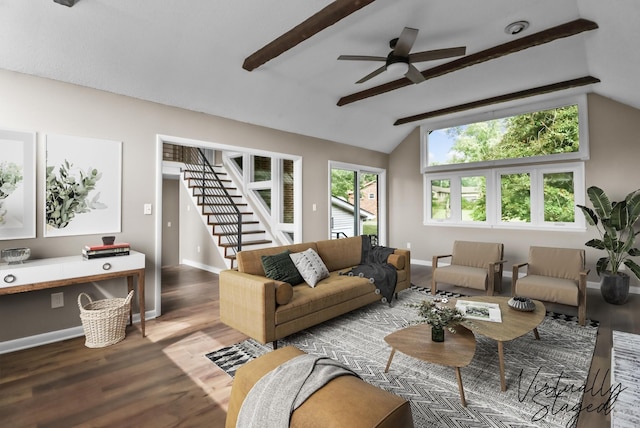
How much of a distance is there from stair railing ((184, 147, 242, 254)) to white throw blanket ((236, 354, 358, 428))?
4459mm

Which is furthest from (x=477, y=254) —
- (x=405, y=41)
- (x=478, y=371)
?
(x=405, y=41)

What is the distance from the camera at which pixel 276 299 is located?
9.45 ft

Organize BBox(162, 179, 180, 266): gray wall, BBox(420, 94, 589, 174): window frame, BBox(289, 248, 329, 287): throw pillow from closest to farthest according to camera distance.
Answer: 1. BBox(289, 248, 329, 287): throw pillow
2. BBox(420, 94, 589, 174): window frame
3. BBox(162, 179, 180, 266): gray wall

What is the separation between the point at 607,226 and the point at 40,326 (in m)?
7.06

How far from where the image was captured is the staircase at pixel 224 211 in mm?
6047

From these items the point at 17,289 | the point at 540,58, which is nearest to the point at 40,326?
the point at 17,289

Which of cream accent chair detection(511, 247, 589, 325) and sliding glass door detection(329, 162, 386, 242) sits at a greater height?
sliding glass door detection(329, 162, 386, 242)

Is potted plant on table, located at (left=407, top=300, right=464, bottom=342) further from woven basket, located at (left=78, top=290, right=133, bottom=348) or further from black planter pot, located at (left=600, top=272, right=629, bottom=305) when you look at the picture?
black planter pot, located at (left=600, top=272, right=629, bottom=305)

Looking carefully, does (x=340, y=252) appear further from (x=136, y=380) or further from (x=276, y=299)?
(x=136, y=380)

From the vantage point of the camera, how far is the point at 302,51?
11.9 ft

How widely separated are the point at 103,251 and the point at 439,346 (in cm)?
325

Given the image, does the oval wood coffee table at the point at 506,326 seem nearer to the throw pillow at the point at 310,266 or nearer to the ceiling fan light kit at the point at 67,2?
the throw pillow at the point at 310,266

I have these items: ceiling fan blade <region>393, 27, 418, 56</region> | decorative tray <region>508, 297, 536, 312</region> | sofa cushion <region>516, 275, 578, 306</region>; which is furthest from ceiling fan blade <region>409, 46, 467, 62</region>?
sofa cushion <region>516, 275, 578, 306</region>

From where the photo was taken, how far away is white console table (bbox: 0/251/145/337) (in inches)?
103
